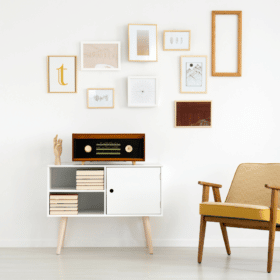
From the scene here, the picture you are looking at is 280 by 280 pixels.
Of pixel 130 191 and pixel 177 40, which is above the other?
pixel 177 40

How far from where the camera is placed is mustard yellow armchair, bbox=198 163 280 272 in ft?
7.71

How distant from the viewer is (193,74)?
3.22 metres

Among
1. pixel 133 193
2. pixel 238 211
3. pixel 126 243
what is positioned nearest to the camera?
pixel 238 211

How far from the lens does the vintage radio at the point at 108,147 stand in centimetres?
289

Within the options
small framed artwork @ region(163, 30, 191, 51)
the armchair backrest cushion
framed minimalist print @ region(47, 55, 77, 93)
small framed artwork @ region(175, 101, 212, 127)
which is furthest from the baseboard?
small framed artwork @ region(163, 30, 191, 51)

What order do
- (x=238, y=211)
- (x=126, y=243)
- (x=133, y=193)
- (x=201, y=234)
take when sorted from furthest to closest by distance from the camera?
(x=126, y=243)
(x=133, y=193)
(x=201, y=234)
(x=238, y=211)

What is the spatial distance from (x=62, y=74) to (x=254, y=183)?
2.01 metres

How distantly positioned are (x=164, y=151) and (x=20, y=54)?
65.1 inches

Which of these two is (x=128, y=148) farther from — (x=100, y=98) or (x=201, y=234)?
(x=201, y=234)

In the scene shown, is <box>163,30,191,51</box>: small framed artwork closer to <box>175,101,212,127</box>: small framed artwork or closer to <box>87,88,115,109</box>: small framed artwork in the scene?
<box>175,101,212,127</box>: small framed artwork

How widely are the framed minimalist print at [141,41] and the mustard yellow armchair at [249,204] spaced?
1342 mm

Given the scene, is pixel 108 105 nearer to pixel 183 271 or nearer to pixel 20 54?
pixel 20 54

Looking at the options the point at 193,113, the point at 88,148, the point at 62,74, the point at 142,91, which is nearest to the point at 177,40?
the point at 142,91

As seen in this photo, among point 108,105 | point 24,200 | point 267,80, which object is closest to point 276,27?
point 267,80
